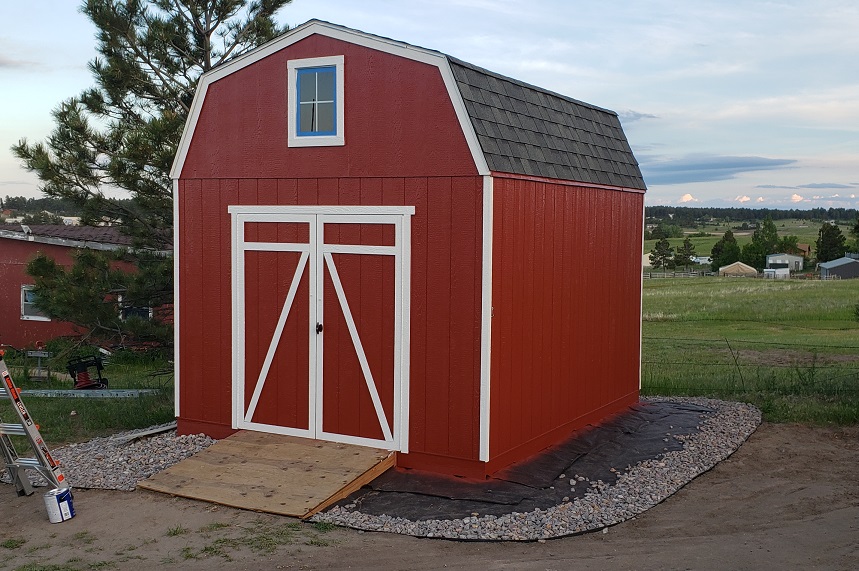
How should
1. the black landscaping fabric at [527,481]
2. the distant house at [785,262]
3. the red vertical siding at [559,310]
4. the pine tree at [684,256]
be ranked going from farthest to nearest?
the pine tree at [684,256], the distant house at [785,262], the red vertical siding at [559,310], the black landscaping fabric at [527,481]

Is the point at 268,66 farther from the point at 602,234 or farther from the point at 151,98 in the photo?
the point at 151,98

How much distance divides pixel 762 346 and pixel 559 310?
1194cm

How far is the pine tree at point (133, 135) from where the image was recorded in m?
13.5

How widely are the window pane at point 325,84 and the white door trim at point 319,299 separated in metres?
1.10

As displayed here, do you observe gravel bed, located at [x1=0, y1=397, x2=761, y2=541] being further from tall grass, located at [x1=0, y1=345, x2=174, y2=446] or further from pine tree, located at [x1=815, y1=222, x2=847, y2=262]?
pine tree, located at [x1=815, y1=222, x2=847, y2=262]

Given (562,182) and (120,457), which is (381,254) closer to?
(562,182)

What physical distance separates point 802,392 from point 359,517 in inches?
302

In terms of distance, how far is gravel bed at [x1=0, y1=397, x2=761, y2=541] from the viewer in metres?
6.74

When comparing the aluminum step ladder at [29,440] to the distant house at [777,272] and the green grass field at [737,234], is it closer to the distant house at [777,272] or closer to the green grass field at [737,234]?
the distant house at [777,272]

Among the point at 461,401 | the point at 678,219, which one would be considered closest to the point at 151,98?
the point at 461,401

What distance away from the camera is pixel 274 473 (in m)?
7.77

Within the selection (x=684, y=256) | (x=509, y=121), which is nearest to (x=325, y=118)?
(x=509, y=121)

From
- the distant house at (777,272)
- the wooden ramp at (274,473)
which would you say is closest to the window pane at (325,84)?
the wooden ramp at (274,473)

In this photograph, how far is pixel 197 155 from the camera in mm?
9258
